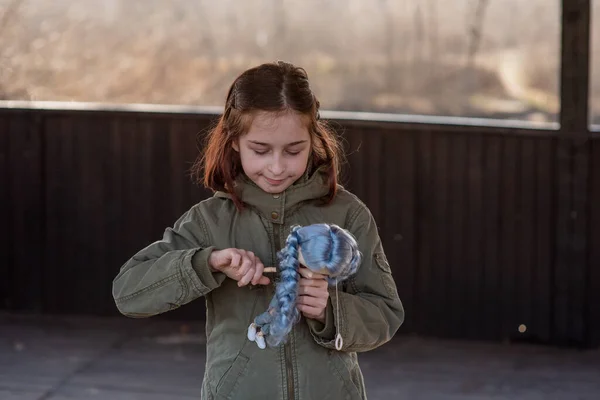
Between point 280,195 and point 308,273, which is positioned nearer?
point 308,273

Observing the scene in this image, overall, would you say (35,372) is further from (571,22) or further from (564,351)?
(571,22)

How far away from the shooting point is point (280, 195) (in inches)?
105

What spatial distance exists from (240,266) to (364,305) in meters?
0.32

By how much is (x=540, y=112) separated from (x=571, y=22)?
18.7 inches

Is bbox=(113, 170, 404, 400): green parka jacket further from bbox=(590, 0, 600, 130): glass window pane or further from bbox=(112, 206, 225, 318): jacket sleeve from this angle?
bbox=(590, 0, 600, 130): glass window pane

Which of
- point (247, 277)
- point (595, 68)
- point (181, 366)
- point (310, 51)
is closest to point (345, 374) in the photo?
point (247, 277)

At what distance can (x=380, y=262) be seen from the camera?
2.72 meters

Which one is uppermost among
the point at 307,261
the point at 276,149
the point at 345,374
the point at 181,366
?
the point at 276,149

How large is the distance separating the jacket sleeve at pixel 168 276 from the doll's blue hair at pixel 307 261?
163 millimetres

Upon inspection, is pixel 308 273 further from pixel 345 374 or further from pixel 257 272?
pixel 345 374

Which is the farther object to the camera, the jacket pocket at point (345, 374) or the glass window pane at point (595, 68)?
the glass window pane at point (595, 68)

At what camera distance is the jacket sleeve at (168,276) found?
254 cm

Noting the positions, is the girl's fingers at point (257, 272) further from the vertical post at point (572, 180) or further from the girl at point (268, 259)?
the vertical post at point (572, 180)

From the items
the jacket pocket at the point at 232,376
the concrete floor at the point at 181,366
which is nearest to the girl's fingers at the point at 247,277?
the jacket pocket at the point at 232,376
